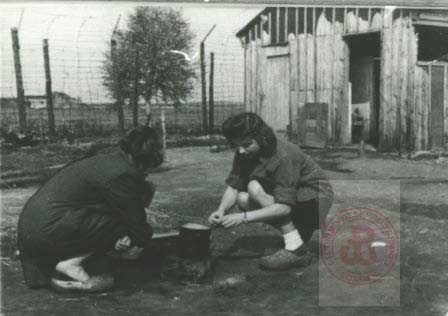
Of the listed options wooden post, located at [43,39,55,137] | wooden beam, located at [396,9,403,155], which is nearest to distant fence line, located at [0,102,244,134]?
wooden post, located at [43,39,55,137]

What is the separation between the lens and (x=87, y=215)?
3541mm

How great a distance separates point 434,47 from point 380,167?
3824 millimetres

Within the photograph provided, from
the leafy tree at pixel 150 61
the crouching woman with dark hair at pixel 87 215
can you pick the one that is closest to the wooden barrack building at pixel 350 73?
the leafy tree at pixel 150 61

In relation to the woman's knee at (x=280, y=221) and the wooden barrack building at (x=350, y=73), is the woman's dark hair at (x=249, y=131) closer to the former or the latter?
the woman's knee at (x=280, y=221)

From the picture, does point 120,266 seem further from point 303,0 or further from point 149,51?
point 149,51

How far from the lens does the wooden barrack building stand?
33.8 feet

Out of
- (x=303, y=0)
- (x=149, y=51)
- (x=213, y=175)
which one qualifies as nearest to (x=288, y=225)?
(x=303, y=0)

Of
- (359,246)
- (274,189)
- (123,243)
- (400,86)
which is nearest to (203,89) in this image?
(400,86)

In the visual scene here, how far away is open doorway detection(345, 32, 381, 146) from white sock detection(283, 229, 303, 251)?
8353 millimetres

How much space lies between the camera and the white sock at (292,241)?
160 inches

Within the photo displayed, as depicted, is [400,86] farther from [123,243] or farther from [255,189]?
[123,243]

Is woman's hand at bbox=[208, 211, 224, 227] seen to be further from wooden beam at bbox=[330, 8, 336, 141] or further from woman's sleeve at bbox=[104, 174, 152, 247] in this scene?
wooden beam at bbox=[330, 8, 336, 141]

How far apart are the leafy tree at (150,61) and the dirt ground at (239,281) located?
23.0ft

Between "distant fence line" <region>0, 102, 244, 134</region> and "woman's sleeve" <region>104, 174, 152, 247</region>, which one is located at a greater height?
"distant fence line" <region>0, 102, 244, 134</region>
